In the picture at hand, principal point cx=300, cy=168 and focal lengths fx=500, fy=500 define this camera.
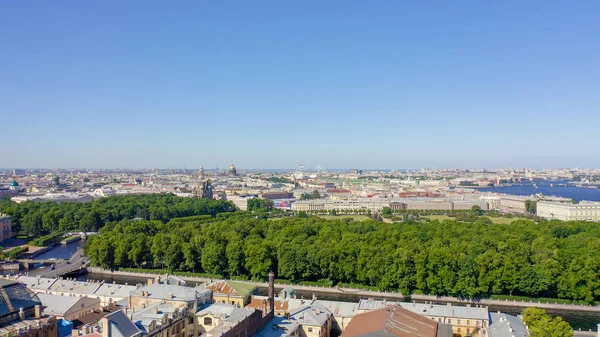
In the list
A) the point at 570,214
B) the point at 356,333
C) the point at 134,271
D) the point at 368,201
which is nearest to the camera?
the point at 356,333

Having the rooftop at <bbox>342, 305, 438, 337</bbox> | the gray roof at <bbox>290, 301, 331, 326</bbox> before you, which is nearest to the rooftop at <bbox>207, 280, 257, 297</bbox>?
the gray roof at <bbox>290, 301, 331, 326</bbox>

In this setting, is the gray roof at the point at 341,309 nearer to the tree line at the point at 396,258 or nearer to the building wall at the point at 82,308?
the tree line at the point at 396,258

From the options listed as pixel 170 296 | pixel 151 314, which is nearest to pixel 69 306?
pixel 170 296

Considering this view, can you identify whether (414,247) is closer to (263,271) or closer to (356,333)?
(263,271)

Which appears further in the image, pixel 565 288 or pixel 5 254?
pixel 5 254

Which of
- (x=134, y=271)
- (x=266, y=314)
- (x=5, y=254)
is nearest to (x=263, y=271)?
(x=134, y=271)

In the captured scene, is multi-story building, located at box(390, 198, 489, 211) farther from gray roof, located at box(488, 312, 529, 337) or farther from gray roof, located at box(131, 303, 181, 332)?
gray roof, located at box(131, 303, 181, 332)

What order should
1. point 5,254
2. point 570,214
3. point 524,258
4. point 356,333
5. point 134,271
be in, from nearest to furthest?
1. point 356,333
2. point 524,258
3. point 134,271
4. point 5,254
5. point 570,214
